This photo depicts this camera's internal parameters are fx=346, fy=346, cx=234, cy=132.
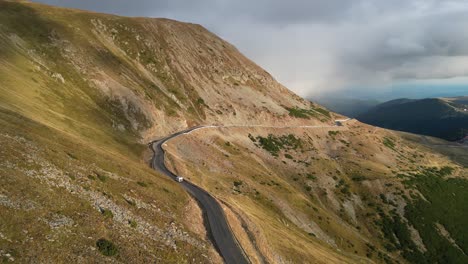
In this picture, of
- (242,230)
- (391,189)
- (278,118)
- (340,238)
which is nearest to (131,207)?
(242,230)

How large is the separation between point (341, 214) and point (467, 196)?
59.9 metres

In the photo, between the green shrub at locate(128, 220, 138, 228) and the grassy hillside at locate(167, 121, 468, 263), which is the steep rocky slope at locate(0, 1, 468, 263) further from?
the grassy hillside at locate(167, 121, 468, 263)

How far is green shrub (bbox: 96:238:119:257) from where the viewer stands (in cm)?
2613

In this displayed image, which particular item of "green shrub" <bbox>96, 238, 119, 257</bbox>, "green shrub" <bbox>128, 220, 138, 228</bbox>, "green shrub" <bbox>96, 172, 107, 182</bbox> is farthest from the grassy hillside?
"green shrub" <bbox>96, 238, 119, 257</bbox>

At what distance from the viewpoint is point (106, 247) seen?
26.5 meters

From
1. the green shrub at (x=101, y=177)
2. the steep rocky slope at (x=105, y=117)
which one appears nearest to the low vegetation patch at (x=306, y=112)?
the steep rocky slope at (x=105, y=117)

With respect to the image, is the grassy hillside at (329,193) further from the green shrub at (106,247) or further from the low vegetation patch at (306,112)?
the green shrub at (106,247)

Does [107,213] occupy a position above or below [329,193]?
above

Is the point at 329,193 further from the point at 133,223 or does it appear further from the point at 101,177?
the point at 133,223

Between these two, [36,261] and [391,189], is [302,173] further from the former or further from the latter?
[36,261]

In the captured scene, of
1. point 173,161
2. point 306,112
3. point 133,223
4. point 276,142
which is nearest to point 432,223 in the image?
point 276,142

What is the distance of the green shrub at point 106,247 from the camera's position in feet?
85.7

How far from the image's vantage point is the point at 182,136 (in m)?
100

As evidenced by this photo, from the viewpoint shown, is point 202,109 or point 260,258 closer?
point 260,258
